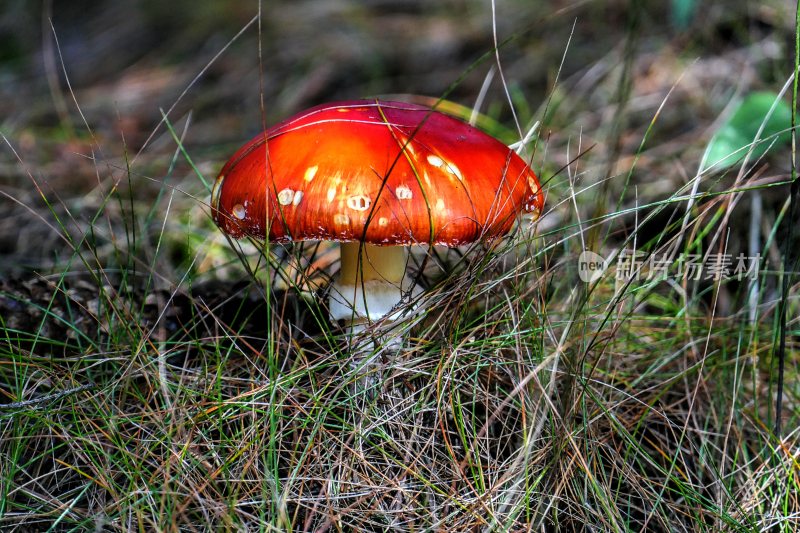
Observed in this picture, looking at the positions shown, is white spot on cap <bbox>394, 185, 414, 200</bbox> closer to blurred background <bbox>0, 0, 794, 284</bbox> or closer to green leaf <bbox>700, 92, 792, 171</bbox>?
blurred background <bbox>0, 0, 794, 284</bbox>

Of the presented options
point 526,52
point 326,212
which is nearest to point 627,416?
point 326,212

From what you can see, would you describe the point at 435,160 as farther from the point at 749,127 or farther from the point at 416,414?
the point at 749,127

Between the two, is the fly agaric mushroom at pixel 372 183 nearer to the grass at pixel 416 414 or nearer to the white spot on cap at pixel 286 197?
the white spot on cap at pixel 286 197

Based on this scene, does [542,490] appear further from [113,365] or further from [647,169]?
[647,169]

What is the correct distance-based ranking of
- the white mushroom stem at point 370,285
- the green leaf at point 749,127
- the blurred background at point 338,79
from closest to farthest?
the white mushroom stem at point 370,285
the green leaf at point 749,127
the blurred background at point 338,79

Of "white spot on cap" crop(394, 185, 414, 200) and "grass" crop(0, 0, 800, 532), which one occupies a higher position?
"white spot on cap" crop(394, 185, 414, 200)

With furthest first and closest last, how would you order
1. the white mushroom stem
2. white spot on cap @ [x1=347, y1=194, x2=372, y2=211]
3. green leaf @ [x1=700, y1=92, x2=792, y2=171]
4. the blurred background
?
the blurred background < green leaf @ [x1=700, y1=92, x2=792, y2=171] < the white mushroom stem < white spot on cap @ [x1=347, y1=194, x2=372, y2=211]

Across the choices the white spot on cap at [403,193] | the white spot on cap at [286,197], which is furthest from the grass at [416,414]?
the white spot on cap at [403,193]

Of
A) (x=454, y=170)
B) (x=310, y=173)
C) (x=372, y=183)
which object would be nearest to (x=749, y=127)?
(x=454, y=170)

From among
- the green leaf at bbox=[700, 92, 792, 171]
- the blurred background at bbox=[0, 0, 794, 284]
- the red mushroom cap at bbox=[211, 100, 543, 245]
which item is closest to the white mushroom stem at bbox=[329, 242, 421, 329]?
the red mushroom cap at bbox=[211, 100, 543, 245]
